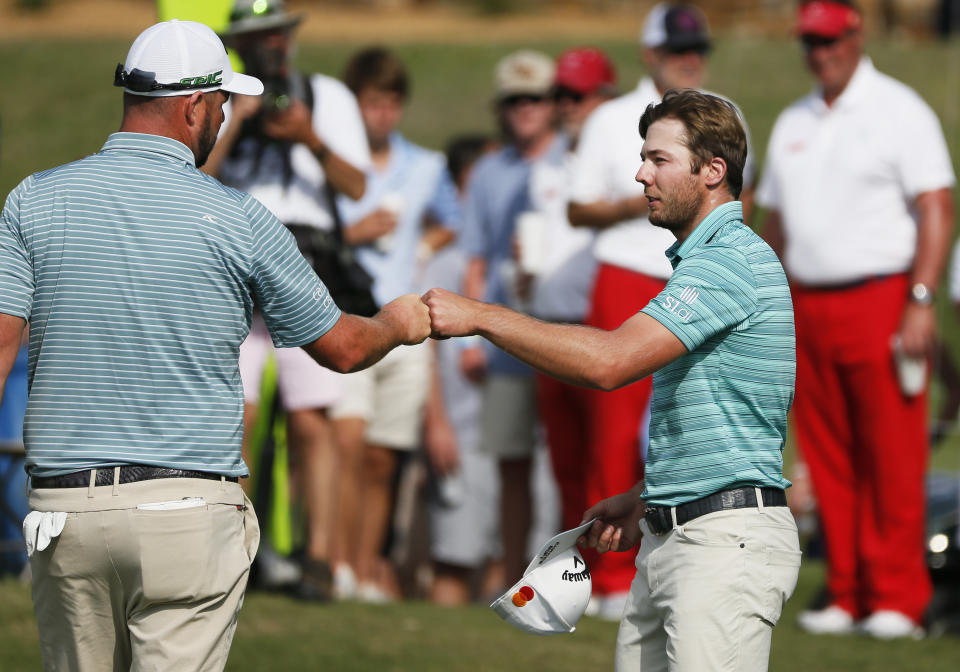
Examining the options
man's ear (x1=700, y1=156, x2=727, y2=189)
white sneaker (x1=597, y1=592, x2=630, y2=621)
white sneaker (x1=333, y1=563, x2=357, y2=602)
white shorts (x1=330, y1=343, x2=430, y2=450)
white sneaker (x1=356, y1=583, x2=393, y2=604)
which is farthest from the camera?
white shorts (x1=330, y1=343, x2=430, y2=450)

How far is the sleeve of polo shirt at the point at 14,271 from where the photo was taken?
3613 millimetres

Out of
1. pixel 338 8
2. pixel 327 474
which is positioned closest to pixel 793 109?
pixel 327 474

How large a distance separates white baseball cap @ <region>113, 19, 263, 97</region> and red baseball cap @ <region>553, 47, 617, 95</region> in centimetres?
466

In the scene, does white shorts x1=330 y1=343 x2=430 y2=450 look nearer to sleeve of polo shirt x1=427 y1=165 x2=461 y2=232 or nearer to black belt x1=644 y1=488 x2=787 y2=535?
sleeve of polo shirt x1=427 y1=165 x2=461 y2=232

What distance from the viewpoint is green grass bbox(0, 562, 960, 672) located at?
593 cm

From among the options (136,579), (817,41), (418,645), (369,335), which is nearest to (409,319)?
(369,335)

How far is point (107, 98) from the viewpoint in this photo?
897 inches

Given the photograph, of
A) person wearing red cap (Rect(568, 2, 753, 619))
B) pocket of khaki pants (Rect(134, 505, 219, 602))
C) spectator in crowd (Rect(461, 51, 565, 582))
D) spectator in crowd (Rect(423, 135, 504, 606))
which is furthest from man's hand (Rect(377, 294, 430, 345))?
spectator in crowd (Rect(423, 135, 504, 606))

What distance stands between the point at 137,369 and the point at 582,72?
203 inches

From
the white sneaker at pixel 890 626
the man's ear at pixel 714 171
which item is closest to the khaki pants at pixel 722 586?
the man's ear at pixel 714 171

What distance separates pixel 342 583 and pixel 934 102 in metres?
8.54

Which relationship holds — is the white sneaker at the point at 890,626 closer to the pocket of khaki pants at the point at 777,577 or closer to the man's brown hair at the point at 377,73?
the pocket of khaki pants at the point at 777,577

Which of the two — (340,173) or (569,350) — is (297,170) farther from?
(569,350)

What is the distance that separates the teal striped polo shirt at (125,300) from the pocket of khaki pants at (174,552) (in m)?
0.14
